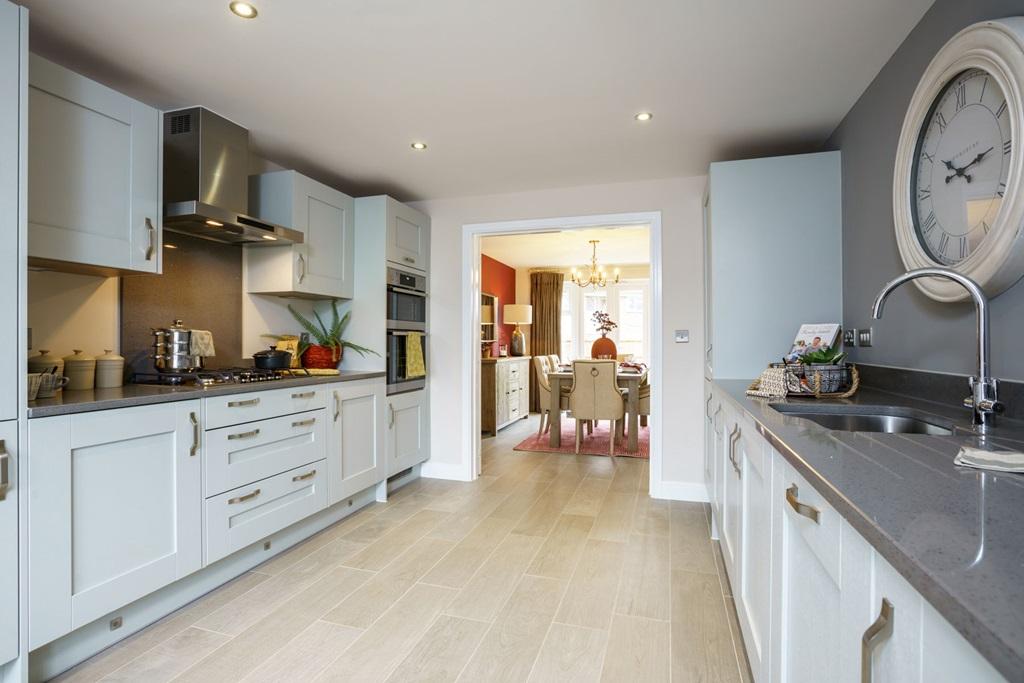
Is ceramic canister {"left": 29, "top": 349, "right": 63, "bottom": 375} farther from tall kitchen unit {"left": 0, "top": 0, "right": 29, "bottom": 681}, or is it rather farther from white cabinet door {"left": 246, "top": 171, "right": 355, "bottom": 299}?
white cabinet door {"left": 246, "top": 171, "right": 355, "bottom": 299}

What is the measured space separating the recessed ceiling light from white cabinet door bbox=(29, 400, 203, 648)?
1492 mm

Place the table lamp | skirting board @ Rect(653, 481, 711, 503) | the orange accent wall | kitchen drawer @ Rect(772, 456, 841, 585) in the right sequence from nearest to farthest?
1. kitchen drawer @ Rect(772, 456, 841, 585)
2. skirting board @ Rect(653, 481, 711, 503)
3. the orange accent wall
4. the table lamp

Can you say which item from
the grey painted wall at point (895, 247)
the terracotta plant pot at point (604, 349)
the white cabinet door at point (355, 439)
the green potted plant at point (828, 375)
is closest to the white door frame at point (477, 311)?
the white cabinet door at point (355, 439)

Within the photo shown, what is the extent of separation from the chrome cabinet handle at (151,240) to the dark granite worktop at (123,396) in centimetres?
57

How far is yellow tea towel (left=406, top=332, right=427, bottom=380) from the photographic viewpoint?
12.4ft

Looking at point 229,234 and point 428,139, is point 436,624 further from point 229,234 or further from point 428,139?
point 428,139

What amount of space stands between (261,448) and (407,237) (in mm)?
1956

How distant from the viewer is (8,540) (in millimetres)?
1505

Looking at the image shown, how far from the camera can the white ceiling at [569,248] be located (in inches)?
240

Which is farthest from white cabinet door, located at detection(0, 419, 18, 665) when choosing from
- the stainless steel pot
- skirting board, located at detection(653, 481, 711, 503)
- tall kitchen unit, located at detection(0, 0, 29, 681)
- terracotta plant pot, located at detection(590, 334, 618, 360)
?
terracotta plant pot, located at detection(590, 334, 618, 360)

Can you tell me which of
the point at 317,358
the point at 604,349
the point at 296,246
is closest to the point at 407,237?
the point at 296,246

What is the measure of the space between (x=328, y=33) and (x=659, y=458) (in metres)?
3.17

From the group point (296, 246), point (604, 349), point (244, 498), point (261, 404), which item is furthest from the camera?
point (604, 349)

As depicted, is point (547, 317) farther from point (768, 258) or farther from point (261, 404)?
point (261, 404)
